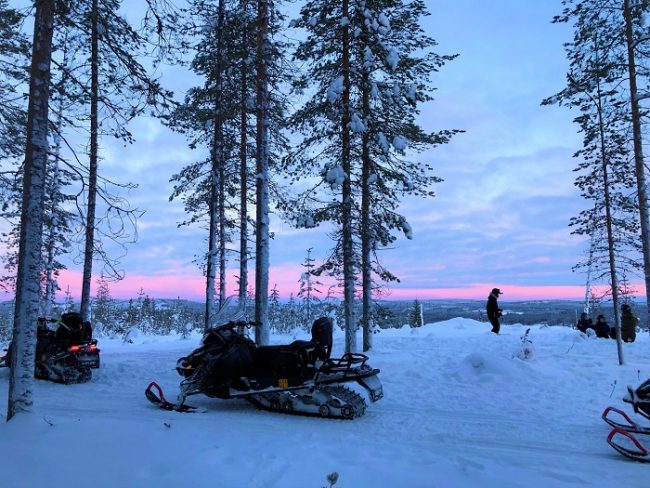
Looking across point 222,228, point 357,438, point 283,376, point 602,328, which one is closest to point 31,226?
point 283,376

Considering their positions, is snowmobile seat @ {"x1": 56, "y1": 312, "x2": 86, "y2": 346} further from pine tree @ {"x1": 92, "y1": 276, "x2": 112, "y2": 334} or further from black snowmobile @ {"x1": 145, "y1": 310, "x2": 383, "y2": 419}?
pine tree @ {"x1": 92, "y1": 276, "x2": 112, "y2": 334}

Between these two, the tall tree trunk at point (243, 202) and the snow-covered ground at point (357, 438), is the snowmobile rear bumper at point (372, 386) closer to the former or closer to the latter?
the snow-covered ground at point (357, 438)

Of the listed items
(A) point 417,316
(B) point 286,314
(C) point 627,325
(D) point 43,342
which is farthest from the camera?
(B) point 286,314

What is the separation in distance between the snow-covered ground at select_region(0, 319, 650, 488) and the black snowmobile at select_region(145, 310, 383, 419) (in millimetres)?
274

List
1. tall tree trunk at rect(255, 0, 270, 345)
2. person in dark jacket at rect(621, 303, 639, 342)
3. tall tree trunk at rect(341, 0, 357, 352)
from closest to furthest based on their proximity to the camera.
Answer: tall tree trunk at rect(255, 0, 270, 345)
tall tree trunk at rect(341, 0, 357, 352)
person in dark jacket at rect(621, 303, 639, 342)

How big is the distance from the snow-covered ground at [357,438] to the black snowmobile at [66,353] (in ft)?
1.33

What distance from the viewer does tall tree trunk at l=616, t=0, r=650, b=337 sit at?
1190 centimetres

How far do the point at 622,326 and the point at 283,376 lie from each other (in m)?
15.2

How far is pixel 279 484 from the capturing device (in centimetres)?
432

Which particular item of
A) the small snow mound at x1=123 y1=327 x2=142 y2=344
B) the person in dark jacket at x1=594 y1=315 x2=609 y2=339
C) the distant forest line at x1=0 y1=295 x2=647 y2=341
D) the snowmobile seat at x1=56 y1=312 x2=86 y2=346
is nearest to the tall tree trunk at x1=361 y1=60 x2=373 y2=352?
the snowmobile seat at x1=56 y1=312 x2=86 y2=346

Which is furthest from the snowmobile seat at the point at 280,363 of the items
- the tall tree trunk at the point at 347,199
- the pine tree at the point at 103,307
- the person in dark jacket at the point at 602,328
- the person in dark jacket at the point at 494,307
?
the pine tree at the point at 103,307

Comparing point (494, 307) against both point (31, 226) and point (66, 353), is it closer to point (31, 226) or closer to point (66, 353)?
point (66, 353)

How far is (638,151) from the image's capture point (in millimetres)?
12164

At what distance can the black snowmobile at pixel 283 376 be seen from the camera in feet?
23.9
